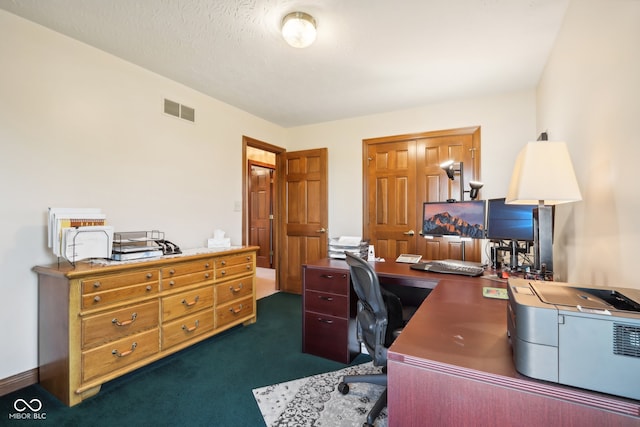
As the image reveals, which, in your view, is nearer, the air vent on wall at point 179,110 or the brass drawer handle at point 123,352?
the brass drawer handle at point 123,352

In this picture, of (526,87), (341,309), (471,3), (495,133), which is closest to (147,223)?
(341,309)

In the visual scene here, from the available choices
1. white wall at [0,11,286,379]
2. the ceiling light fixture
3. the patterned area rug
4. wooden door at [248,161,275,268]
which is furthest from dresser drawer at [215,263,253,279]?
wooden door at [248,161,275,268]

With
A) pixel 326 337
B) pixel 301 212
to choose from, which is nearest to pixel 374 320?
pixel 326 337

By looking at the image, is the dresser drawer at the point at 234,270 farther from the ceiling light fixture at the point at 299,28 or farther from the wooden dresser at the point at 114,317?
the ceiling light fixture at the point at 299,28

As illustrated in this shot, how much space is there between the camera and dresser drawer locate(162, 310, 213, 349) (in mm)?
2363

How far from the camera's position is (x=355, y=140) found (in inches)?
164

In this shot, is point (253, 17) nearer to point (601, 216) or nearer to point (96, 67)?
point (96, 67)

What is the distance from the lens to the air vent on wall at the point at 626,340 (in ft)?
2.10

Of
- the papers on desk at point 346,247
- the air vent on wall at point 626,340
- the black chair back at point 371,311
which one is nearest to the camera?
the air vent on wall at point 626,340

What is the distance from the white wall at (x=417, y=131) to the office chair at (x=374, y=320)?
225cm

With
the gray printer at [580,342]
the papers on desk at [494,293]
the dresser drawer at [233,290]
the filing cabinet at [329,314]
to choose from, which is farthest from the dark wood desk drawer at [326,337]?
the gray printer at [580,342]

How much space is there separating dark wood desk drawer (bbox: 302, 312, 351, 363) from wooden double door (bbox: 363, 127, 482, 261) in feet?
4.78

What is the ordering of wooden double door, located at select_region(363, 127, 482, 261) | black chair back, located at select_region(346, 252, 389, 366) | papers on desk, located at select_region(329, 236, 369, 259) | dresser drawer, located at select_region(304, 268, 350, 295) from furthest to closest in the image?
wooden double door, located at select_region(363, 127, 482, 261)
papers on desk, located at select_region(329, 236, 369, 259)
dresser drawer, located at select_region(304, 268, 350, 295)
black chair back, located at select_region(346, 252, 389, 366)

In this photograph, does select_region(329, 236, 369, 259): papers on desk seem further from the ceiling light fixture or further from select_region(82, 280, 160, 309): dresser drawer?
the ceiling light fixture
